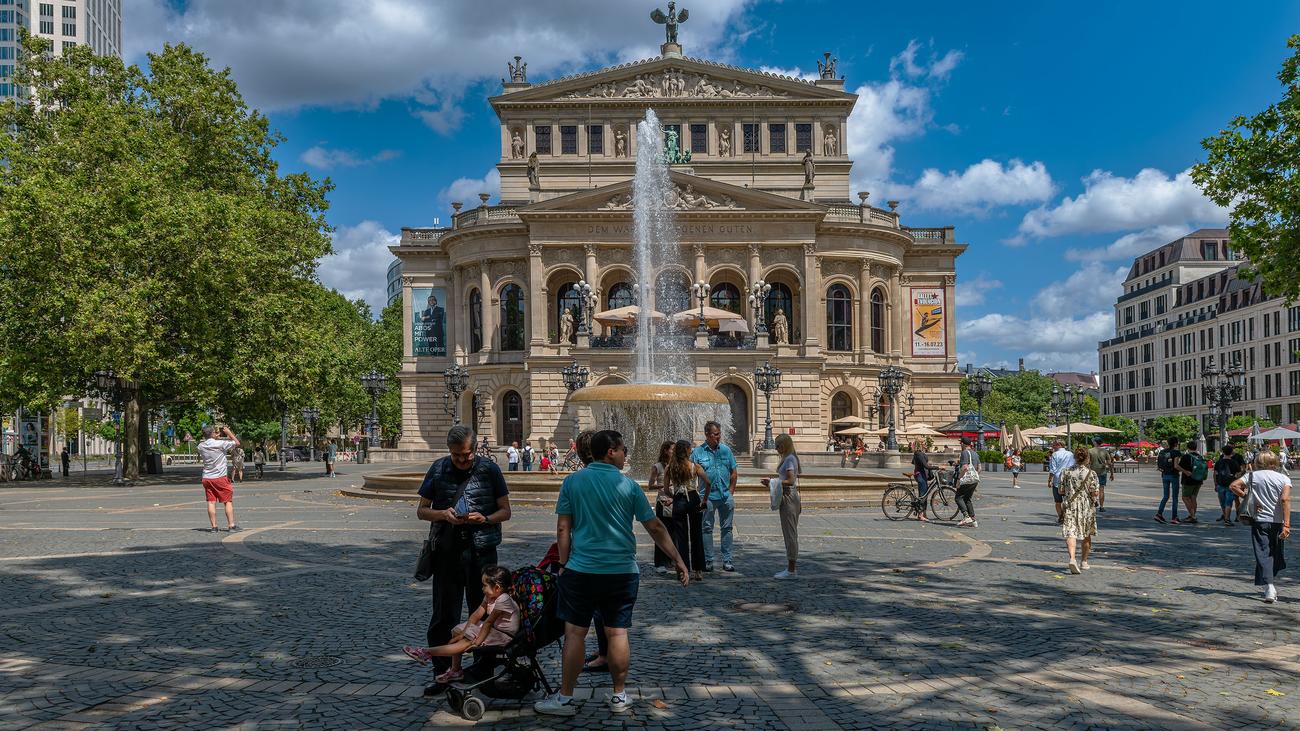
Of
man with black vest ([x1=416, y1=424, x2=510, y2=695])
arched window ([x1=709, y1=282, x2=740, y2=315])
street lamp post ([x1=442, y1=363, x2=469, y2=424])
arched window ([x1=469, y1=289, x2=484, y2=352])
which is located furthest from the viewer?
arched window ([x1=469, y1=289, x2=484, y2=352])

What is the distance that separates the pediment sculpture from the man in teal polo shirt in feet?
178

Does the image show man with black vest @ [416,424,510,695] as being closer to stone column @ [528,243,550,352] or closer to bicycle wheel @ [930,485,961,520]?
bicycle wheel @ [930,485,961,520]

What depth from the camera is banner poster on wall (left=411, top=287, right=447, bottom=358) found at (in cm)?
5562

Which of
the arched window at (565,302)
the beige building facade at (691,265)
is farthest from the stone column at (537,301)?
the arched window at (565,302)

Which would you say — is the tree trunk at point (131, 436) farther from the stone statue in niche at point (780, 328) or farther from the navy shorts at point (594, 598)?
the navy shorts at point (594, 598)

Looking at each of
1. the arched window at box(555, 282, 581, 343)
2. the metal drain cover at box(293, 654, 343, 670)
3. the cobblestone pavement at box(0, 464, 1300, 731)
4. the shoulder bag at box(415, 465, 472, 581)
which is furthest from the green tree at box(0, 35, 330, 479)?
the shoulder bag at box(415, 465, 472, 581)

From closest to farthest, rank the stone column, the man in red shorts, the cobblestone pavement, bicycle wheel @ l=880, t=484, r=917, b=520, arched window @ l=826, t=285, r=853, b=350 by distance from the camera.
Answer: the cobblestone pavement → the man in red shorts → bicycle wheel @ l=880, t=484, r=917, b=520 → the stone column → arched window @ l=826, t=285, r=853, b=350

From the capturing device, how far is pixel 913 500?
739 inches

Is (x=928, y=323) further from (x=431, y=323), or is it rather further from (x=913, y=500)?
(x=913, y=500)

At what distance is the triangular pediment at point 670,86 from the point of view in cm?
5738

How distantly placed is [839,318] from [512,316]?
18.1 metres

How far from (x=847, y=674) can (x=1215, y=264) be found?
106 meters

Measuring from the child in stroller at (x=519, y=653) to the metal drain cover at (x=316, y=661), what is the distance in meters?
1.62

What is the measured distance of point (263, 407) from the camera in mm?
37062
